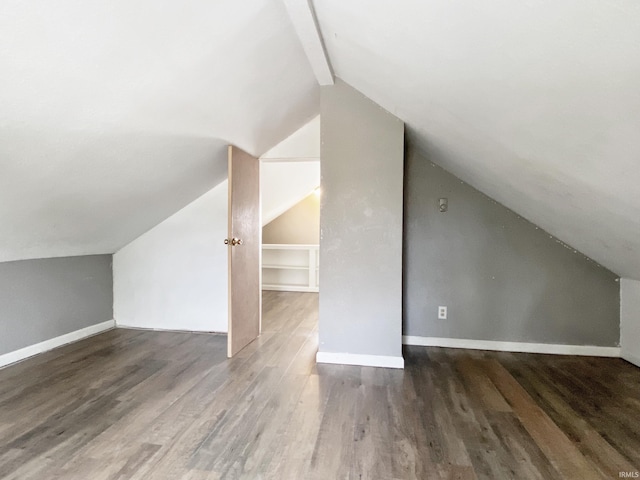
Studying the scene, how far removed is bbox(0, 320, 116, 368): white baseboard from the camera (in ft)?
8.93

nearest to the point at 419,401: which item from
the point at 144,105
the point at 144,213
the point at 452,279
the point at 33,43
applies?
the point at 452,279

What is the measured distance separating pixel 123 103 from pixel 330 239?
1.64 metres

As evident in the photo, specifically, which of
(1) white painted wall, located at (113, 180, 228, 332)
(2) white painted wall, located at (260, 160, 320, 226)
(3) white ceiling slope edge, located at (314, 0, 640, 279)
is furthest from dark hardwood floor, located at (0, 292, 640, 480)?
(2) white painted wall, located at (260, 160, 320, 226)

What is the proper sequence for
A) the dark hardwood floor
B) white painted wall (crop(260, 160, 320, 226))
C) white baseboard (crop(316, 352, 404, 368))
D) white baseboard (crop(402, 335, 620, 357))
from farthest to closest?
white painted wall (crop(260, 160, 320, 226)), white baseboard (crop(402, 335, 620, 357)), white baseboard (crop(316, 352, 404, 368)), the dark hardwood floor

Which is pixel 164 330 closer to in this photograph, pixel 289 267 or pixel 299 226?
pixel 289 267

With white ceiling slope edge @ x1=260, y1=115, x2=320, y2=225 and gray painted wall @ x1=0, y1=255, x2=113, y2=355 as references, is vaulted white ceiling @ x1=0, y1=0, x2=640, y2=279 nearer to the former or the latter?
gray painted wall @ x1=0, y1=255, x2=113, y2=355

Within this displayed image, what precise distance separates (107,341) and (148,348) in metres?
0.52

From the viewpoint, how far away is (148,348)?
312 cm

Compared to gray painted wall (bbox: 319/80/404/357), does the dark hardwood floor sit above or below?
below

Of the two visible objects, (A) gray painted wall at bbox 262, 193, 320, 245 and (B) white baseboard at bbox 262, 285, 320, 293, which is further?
(A) gray painted wall at bbox 262, 193, 320, 245

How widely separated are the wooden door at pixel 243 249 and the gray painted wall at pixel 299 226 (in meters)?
3.20

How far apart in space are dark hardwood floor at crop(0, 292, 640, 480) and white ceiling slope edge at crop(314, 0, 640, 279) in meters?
1.11

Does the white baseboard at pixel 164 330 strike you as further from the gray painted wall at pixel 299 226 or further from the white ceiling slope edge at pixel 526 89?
the gray painted wall at pixel 299 226

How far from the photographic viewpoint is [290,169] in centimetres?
439
